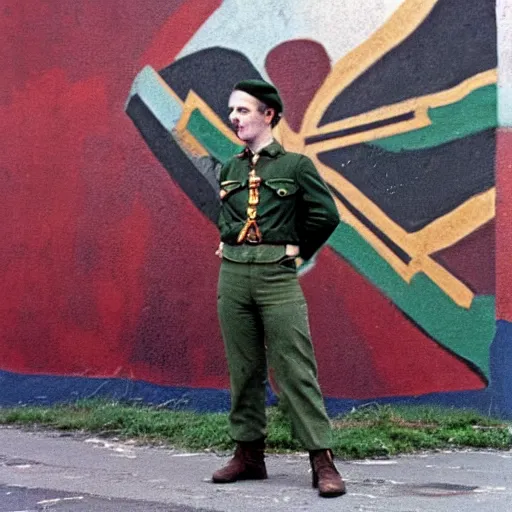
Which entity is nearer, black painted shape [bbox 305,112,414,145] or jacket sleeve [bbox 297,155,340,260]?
jacket sleeve [bbox 297,155,340,260]

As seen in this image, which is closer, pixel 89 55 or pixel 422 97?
pixel 422 97

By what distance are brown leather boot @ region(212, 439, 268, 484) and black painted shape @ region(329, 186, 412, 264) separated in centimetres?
168

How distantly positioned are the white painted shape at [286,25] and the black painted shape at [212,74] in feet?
0.13

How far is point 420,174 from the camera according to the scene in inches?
236

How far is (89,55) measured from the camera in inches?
260

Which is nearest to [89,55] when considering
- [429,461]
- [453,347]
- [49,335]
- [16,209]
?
[16,209]

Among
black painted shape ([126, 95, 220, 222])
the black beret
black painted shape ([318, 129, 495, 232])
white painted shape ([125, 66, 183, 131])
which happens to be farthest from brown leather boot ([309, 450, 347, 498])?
white painted shape ([125, 66, 183, 131])

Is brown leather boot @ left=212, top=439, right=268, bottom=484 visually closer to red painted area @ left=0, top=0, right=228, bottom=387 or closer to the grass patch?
the grass patch

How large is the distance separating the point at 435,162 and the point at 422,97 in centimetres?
37

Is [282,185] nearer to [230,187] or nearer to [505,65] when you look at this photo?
[230,187]

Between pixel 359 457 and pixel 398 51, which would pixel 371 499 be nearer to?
pixel 359 457

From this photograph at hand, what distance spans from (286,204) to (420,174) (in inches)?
62.7

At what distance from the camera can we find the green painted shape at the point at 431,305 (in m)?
5.89

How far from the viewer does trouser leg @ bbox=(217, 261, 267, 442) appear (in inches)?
185
